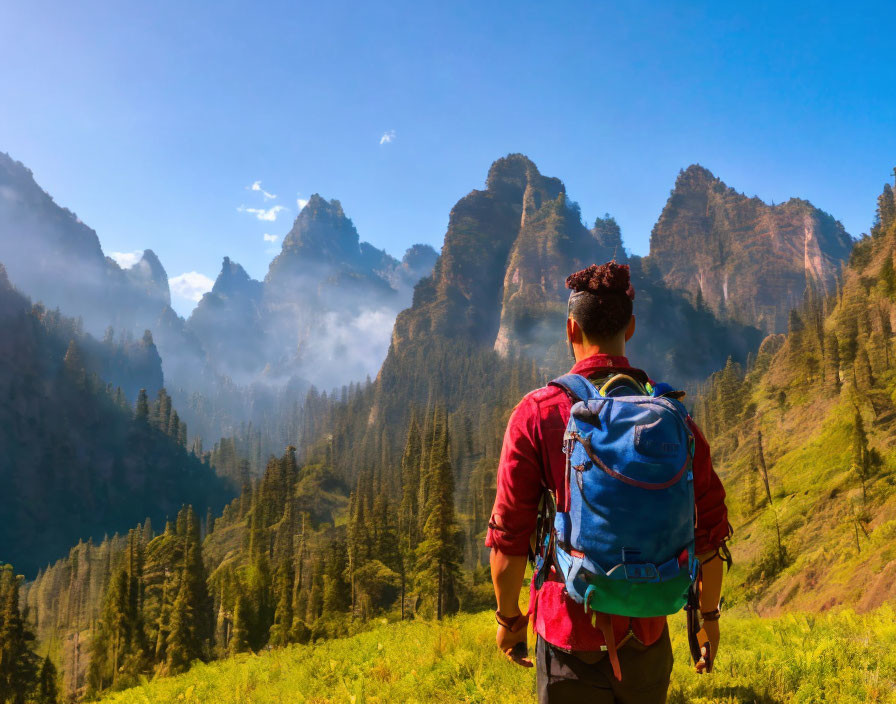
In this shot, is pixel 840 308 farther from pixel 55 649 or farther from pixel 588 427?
pixel 55 649

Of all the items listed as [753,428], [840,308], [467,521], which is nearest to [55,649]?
[467,521]

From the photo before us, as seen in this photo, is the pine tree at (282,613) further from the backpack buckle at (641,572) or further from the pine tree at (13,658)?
the backpack buckle at (641,572)

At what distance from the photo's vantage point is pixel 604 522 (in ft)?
8.30

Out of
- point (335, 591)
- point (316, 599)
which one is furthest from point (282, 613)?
point (335, 591)

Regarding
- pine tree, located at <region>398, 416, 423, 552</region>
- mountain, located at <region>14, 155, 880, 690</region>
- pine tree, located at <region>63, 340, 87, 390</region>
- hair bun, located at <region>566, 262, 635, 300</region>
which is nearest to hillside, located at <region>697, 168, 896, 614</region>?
mountain, located at <region>14, 155, 880, 690</region>

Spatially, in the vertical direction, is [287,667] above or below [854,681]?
below

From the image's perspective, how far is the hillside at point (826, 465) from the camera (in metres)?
24.8

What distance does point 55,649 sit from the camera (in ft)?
237

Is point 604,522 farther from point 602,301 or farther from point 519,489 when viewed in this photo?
point 602,301

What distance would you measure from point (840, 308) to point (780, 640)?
2639 inches

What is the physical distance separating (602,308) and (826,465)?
42675mm

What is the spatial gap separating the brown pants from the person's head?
Result: 5.17 feet

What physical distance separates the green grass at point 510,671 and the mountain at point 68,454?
155897mm

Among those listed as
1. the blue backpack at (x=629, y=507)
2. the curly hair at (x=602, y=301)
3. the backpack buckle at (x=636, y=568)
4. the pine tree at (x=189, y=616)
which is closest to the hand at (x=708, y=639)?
the blue backpack at (x=629, y=507)
